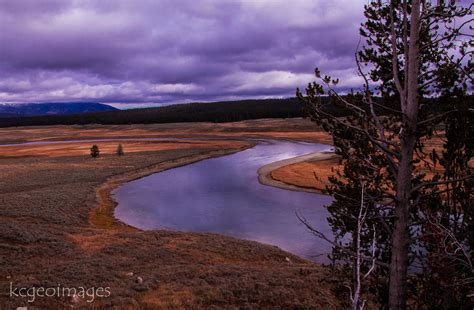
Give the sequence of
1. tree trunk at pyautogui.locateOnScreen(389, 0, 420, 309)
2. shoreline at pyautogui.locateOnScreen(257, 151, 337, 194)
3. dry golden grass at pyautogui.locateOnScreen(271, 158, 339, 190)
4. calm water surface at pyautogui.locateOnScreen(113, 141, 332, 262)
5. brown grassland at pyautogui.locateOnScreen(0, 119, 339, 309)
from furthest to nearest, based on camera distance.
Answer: dry golden grass at pyautogui.locateOnScreen(271, 158, 339, 190) → shoreline at pyautogui.locateOnScreen(257, 151, 337, 194) → calm water surface at pyautogui.locateOnScreen(113, 141, 332, 262) → brown grassland at pyautogui.locateOnScreen(0, 119, 339, 309) → tree trunk at pyautogui.locateOnScreen(389, 0, 420, 309)

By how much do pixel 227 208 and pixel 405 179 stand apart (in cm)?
2523

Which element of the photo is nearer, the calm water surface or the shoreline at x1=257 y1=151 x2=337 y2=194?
the calm water surface

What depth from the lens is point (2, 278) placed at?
14.2 meters

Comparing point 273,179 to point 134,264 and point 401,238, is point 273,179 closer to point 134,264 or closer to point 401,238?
point 134,264

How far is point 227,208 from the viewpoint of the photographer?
102ft

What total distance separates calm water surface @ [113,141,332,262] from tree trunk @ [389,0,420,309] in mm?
11628

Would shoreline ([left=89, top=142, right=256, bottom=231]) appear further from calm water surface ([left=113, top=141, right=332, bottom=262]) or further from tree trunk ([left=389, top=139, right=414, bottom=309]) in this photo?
tree trunk ([left=389, top=139, right=414, bottom=309])

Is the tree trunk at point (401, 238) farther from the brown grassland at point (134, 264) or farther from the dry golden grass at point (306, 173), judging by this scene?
the dry golden grass at point (306, 173)

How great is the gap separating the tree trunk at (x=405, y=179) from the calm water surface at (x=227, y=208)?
38.1 feet

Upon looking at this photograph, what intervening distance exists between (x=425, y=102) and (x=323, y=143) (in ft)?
260

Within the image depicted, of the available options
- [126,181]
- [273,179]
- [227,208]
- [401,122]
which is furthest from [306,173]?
[401,122]

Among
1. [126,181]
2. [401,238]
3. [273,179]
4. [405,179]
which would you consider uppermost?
[405,179]

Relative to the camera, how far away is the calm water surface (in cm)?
2412

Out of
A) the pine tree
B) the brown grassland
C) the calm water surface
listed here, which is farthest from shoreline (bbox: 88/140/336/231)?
the pine tree
